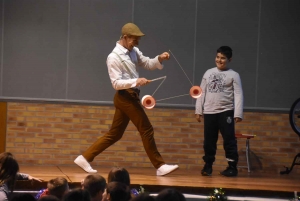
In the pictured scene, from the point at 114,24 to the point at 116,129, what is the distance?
1.82 meters

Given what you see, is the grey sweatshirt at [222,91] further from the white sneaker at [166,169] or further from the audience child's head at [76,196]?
the audience child's head at [76,196]

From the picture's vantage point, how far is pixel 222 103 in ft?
24.7

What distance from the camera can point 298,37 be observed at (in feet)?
28.4

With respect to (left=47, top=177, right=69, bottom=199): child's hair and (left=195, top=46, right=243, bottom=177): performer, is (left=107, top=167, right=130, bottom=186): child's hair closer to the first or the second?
(left=47, top=177, right=69, bottom=199): child's hair

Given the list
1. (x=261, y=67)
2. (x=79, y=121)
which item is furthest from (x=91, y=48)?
(x=261, y=67)

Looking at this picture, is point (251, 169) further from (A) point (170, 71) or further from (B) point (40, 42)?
(B) point (40, 42)

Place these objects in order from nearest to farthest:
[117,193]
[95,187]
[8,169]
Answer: [117,193], [95,187], [8,169]

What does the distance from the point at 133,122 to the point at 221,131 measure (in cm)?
108

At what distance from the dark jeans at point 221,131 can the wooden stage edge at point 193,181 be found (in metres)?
0.28

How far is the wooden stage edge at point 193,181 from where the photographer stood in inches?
257

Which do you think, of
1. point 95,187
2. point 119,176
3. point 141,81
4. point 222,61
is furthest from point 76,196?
point 222,61

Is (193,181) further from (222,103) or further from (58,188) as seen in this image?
(58,188)

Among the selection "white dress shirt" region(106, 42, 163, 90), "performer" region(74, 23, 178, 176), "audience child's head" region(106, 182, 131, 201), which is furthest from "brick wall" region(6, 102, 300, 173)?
"audience child's head" region(106, 182, 131, 201)

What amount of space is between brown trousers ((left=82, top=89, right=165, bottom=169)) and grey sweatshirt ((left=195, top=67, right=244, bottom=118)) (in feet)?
2.79
